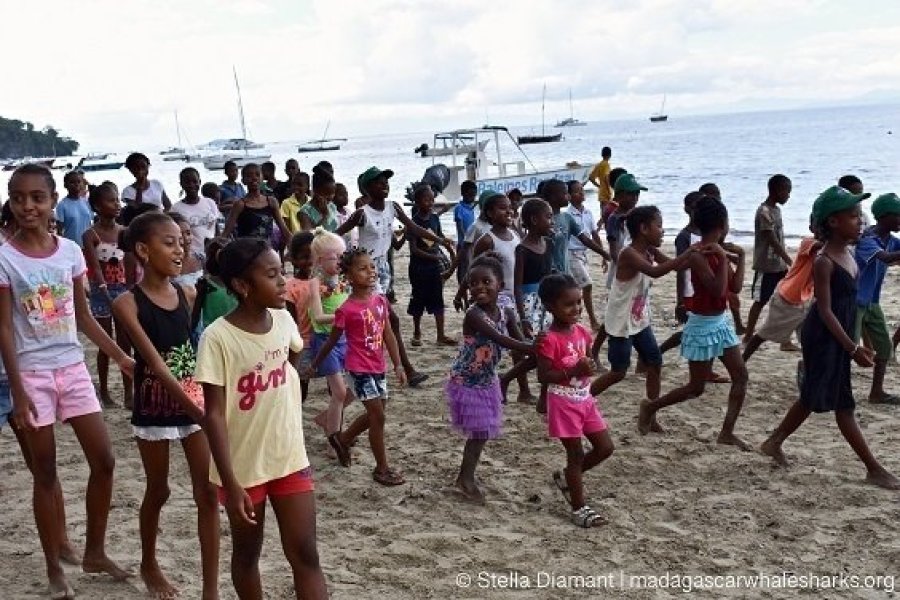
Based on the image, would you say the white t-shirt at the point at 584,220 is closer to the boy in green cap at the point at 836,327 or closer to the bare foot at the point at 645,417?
the bare foot at the point at 645,417

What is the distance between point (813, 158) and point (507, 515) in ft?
191

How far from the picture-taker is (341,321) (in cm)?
559

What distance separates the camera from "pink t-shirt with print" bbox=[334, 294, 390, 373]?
220 inches

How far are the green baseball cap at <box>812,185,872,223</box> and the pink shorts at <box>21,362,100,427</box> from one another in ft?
13.1

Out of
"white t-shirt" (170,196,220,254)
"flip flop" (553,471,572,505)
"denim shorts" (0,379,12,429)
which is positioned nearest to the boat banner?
"white t-shirt" (170,196,220,254)

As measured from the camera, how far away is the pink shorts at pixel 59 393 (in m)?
3.96

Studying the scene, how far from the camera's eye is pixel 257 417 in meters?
3.43

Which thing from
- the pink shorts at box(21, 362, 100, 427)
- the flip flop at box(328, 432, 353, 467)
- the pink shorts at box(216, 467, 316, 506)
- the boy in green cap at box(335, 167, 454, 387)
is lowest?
the flip flop at box(328, 432, 353, 467)

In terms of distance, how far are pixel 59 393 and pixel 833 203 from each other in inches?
164

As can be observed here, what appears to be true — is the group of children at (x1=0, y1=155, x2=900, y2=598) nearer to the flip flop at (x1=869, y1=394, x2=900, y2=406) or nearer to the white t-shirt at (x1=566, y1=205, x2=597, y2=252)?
the flip flop at (x1=869, y1=394, x2=900, y2=406)

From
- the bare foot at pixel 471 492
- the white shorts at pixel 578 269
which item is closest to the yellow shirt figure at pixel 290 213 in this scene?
the white shorts at pixel 578 269

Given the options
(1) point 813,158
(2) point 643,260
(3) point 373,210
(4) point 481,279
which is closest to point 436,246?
(3) point 373,210

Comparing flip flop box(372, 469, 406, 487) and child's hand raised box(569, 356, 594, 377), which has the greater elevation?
child's hand raised box(569, 356, 594, 377)

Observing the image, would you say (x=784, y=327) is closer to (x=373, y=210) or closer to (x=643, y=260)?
(x=643, y=260)
